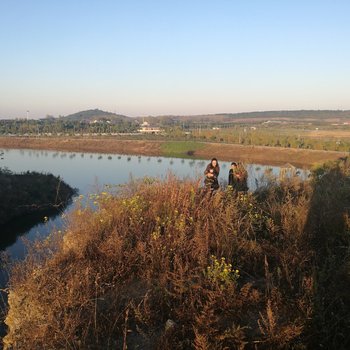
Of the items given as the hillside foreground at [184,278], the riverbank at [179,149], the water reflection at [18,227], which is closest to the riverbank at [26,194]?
the water reflection at [18,227]

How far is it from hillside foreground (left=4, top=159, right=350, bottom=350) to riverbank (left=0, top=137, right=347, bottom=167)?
204 feet

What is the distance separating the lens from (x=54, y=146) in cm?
10094

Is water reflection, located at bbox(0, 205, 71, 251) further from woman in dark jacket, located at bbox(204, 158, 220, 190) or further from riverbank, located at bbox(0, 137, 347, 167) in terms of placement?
riverbank, located at bbox(0, 137, 347, 167)

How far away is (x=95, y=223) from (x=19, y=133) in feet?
432

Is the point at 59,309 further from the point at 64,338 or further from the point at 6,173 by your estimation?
the point at 6,173

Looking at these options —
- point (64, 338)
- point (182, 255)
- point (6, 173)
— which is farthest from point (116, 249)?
point (6, 173)

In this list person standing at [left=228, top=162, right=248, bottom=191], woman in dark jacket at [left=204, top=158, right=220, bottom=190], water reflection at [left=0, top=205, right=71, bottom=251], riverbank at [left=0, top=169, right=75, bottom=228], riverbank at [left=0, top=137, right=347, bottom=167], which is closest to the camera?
→ woman in dark jacket at [left=204, top=158, right=220, bottom=190]

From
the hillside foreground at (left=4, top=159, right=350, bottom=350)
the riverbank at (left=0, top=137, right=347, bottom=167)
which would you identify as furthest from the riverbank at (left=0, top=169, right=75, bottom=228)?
the riverbank at (left=0, top=137, right=347, bottom=167)

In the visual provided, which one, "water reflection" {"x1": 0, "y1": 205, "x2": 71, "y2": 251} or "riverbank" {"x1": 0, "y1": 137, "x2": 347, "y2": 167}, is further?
"riverbank" {"x1": 0, "y1": 137, "x2": 347, "y2": 167}

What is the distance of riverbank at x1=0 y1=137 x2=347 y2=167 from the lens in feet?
232

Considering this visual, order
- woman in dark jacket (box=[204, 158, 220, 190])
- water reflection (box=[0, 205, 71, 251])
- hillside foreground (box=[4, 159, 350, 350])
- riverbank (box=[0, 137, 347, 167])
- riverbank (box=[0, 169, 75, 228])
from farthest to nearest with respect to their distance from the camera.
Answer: riverbank (box=[0, 137, 347, 167]) → riverbank (box=[0, 169, 75, 228]) → water reflection (box=[0, 205, 71, 251]) → woman in dark jacket (box=[204, 158, 220, 190]) → hillside foreground (box=[4, 159, 350, 350])

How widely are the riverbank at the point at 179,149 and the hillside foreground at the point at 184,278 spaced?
204ft

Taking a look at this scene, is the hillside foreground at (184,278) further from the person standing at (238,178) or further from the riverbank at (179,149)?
the riverbank at (179,149)

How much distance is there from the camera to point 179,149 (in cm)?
9100
